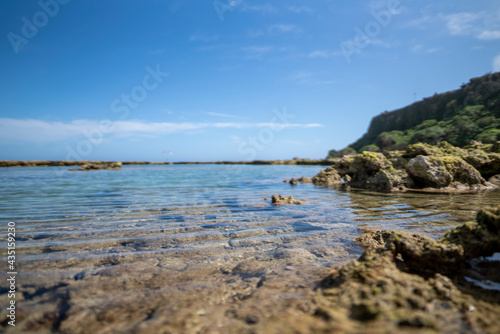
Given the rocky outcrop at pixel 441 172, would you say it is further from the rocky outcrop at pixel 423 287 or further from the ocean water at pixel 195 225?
the rocky outcrop at pixel 423 287

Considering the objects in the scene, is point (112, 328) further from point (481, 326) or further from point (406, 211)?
point (406, 211)

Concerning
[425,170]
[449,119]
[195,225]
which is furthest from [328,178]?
[449,119]

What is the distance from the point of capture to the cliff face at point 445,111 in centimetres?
6631

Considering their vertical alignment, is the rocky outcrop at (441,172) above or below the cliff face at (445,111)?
below

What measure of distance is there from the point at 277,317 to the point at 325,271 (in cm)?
156

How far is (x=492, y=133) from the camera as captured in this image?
4731cm

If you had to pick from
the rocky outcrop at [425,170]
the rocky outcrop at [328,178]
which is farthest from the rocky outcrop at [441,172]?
the rocky outcrop at [328,178]

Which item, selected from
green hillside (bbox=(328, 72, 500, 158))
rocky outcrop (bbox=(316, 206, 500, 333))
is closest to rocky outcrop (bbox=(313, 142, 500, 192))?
rocky outcrop (bbox=(316, 206, 500, 333))

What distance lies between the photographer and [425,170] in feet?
50.6

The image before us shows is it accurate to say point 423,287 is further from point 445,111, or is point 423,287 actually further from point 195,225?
point 445,111

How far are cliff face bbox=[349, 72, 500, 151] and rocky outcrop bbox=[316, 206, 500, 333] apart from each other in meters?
71.6

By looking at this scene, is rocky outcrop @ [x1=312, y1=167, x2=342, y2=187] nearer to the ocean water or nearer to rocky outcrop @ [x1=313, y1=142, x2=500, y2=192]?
rocky outcrop @ [x1=313, y1=142, x2=500, y2=192]

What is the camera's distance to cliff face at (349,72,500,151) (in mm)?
66312

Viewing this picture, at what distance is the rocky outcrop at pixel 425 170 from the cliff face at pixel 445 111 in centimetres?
5197
